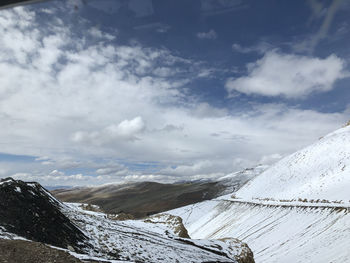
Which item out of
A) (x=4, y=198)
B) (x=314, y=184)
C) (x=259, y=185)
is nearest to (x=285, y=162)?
(x=259, y=185)

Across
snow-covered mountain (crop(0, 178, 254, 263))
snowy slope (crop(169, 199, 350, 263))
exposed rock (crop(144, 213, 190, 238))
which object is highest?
snow-covered mountain (crop(0, 178, 254, 263))

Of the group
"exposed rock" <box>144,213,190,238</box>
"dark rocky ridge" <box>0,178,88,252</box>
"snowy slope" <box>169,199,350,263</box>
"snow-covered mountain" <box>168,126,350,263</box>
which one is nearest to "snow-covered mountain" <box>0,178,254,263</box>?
"dark rocky ridge" <box>0,178,88,252</box>

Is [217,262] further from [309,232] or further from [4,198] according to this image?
[309,232]

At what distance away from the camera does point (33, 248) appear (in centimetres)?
1098

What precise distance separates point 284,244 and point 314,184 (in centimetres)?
2123

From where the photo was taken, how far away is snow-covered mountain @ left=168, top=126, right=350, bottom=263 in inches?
1187

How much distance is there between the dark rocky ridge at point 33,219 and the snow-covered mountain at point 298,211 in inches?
905

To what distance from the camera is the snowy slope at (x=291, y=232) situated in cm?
2775

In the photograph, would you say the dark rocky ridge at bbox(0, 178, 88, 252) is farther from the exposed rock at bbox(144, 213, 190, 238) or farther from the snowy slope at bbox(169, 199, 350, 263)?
the snowy slope at bbox(169, 199, 350, 263)

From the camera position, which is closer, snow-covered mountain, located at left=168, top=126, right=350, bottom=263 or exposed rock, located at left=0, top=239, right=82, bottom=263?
exposed rock, located at left=0, top=239, right=82, bottom=263

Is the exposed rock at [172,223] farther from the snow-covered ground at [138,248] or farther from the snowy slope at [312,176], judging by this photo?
the snowy slope at [312,176]

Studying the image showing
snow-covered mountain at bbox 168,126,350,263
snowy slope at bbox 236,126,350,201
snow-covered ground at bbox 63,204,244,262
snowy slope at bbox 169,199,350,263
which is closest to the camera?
snow-covered ground at bbox 63,204,244,262

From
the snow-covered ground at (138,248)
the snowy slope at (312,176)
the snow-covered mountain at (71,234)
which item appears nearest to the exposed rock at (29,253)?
the snow-covered mountain at (71,234)

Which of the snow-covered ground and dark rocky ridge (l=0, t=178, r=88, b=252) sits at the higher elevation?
dark rocky ridge (l=0, t=178, r=88, b=252)
